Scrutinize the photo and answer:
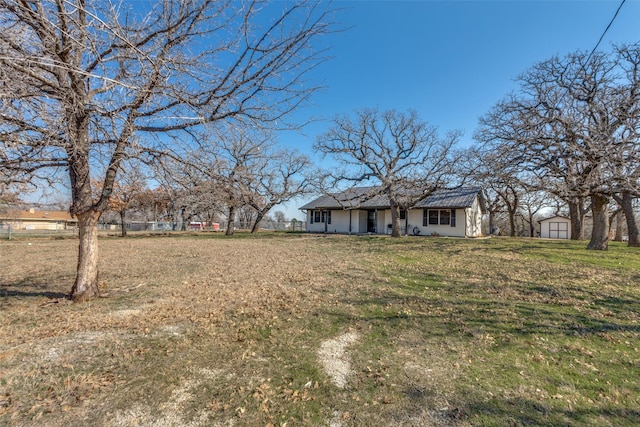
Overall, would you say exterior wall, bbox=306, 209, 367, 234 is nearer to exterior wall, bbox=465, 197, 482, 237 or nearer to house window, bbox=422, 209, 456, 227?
house window, bbox=422, 209, 456, 227

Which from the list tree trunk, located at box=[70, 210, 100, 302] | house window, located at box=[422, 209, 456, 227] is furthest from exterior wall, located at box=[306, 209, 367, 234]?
tree trunk, located at box=[70, 210, 100, 302]

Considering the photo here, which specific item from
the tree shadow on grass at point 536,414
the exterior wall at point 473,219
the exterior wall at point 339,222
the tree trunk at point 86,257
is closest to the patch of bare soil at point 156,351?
the tree trunk at point 86,257

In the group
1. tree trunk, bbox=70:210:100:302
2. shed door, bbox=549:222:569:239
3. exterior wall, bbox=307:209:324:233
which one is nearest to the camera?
tree trunk, bbox=70:210:100:302

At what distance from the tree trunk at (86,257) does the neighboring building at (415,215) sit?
15.9m

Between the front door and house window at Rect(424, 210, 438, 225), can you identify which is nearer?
house window at Rect(424, 210, 438, 225)

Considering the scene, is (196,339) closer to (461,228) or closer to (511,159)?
(511,159)

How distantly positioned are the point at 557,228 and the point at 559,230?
33 centimetres

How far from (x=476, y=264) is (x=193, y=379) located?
8955 millimetres

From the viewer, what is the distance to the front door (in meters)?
26.7

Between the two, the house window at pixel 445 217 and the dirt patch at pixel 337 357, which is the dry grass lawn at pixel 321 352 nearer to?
the dirt patch at pixel 337 357

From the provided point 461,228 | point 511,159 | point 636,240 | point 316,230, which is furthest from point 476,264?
point 316,230

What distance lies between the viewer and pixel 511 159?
1139 centimetres

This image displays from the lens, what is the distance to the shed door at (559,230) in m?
32.9

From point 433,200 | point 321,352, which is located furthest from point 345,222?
point 321,352
